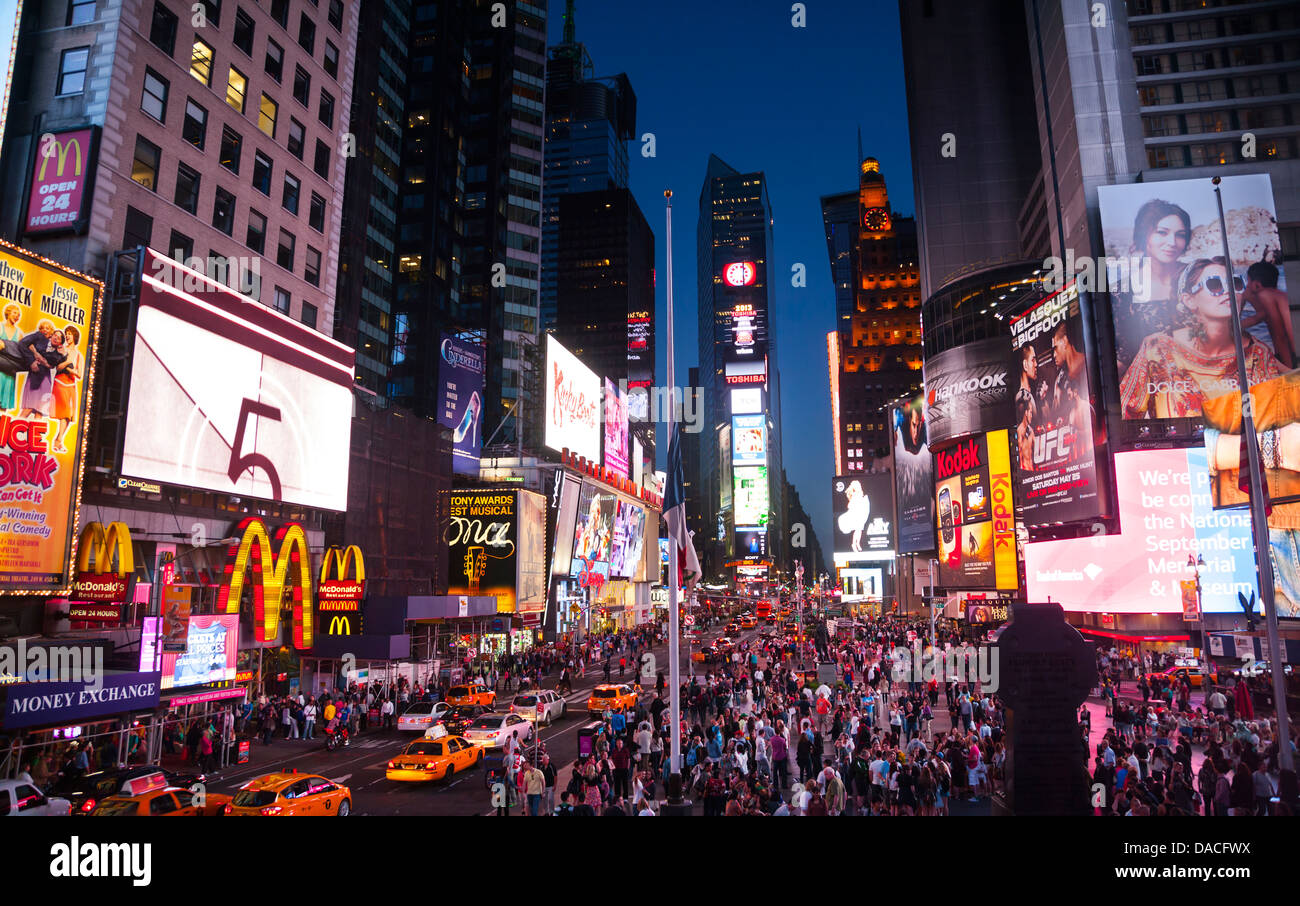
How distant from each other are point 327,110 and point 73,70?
13.7 meters

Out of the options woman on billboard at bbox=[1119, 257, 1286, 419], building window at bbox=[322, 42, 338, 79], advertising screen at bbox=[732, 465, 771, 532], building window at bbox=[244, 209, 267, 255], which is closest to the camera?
building window at bbox=[244, 209, 267, 255]

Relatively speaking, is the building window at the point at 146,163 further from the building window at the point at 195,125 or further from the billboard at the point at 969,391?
the billboard at the point at 969,391

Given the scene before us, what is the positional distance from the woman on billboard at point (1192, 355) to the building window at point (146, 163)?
53.6 metres

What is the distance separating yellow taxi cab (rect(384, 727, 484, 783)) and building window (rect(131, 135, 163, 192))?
71.3 ft

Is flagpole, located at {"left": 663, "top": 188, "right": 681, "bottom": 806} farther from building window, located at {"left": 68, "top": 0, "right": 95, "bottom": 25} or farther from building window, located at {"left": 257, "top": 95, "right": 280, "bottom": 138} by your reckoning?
building window, located at {"left": 257, "top": 95, "right": 280, "bottom": 138}

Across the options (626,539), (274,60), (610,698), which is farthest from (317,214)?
(626,539)

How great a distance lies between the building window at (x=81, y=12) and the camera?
2628cm

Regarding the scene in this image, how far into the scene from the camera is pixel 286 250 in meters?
35.2

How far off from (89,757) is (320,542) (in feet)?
52.6

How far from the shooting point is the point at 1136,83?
2436 inches

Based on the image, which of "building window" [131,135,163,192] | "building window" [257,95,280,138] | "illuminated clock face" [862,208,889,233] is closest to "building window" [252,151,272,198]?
"building window" [257,95,280,138]

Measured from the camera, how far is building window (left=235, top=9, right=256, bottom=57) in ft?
106

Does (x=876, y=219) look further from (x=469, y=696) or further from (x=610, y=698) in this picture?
(x=469, y=696)
